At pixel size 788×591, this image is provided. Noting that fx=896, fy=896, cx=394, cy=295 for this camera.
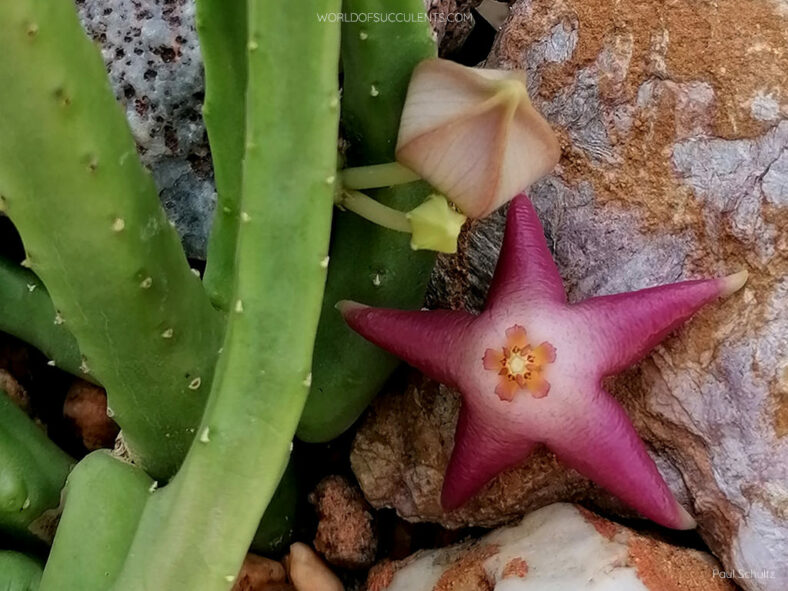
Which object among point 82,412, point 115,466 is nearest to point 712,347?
point 115,466

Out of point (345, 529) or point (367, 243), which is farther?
point (345, 529)

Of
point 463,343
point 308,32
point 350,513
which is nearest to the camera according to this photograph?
point 308,32

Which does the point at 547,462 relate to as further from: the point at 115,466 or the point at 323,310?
the point at 115,466

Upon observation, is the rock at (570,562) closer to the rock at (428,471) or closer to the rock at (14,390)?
the rock at (428,471)

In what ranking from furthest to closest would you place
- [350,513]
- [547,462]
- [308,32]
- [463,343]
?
[350,513], [547,462], [463,343], [308,32]

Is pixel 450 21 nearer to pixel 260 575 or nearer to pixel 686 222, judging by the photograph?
pixel 686 222

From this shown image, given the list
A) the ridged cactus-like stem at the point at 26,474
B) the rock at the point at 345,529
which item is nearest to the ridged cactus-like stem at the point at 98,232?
the ridged cactus-like stem at the point at 26,474

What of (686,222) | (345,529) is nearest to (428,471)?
(345,529)
